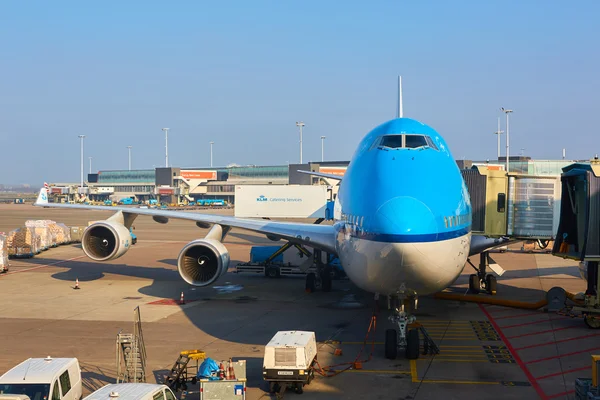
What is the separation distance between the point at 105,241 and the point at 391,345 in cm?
1581

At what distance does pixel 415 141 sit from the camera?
17.0 meters

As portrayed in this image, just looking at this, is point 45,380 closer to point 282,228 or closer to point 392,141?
point 392,141

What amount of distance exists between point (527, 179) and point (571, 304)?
4.99 meters

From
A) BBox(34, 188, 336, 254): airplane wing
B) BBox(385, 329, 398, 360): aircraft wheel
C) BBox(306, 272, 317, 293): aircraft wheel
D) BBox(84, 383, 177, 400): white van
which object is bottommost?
BBox(306, 272, 317, 293): aircraft wheel

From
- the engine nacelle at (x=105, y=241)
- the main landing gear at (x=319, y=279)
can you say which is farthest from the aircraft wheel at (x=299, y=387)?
the engine nacelle at (x=105, y=241)

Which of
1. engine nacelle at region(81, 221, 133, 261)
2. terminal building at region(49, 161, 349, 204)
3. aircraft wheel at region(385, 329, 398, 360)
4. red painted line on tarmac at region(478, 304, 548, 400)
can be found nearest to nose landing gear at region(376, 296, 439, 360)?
aircraft wheel at region(385, 329, 398, 360)

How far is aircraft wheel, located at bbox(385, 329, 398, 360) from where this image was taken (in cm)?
1644

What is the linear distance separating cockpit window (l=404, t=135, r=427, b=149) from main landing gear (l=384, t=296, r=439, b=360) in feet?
13.1

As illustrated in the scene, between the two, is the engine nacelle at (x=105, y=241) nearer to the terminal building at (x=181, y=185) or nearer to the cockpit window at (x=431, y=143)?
the cockpit window at (x=431, y=143)

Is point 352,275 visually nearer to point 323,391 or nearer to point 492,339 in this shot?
point 323,391

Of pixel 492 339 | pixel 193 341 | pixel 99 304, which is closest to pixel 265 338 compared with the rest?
pixel 193 341

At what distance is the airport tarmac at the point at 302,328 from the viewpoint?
48.3ft

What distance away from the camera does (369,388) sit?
46.3 ft

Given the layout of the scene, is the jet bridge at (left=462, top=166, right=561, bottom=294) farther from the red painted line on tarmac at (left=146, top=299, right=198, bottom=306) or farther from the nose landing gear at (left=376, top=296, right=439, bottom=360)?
the red painted line on tarmac at (left=146, top=299, right=198, bottom=306)
